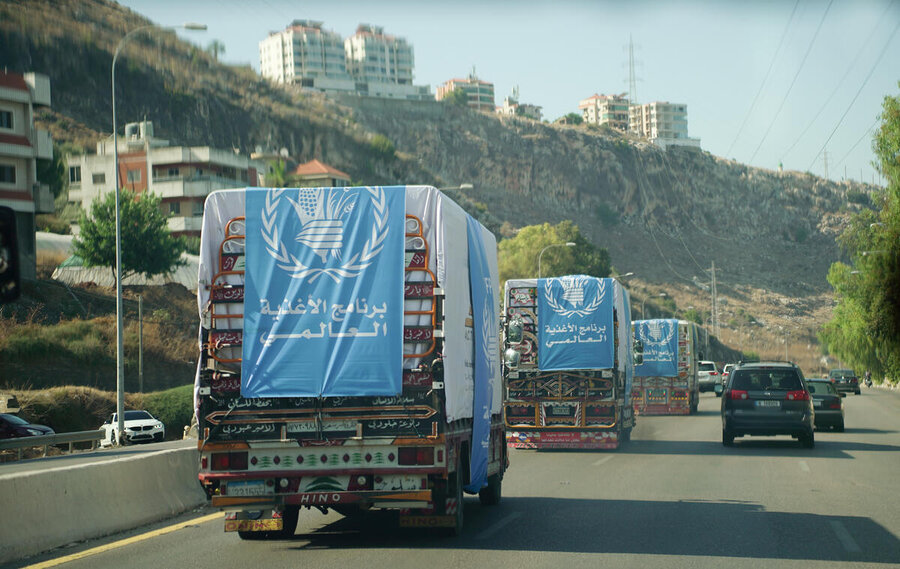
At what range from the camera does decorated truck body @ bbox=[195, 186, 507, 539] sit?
1029 centimetres

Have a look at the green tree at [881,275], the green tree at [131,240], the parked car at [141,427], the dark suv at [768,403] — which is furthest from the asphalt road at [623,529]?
the green tree at [131,240]

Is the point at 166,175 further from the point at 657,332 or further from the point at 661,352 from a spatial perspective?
the point at 661,352

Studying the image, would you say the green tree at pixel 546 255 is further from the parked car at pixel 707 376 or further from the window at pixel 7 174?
the window at pixel 7 174

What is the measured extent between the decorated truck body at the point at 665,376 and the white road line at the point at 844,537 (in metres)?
28.6

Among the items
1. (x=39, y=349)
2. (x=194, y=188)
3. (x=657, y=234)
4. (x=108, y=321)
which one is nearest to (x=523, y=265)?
(x=194, y=188)

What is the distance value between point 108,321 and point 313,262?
52.5 m

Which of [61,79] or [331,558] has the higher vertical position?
Answer: [61,79]

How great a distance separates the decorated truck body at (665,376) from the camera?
41.1 meters

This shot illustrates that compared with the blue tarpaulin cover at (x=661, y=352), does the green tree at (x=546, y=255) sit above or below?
above

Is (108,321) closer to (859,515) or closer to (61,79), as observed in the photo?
(859,515)

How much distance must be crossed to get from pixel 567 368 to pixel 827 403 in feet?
30.4

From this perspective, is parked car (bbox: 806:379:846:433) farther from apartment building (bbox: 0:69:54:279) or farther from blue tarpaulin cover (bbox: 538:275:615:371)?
apartment building (bbox: 0:69:54:279)

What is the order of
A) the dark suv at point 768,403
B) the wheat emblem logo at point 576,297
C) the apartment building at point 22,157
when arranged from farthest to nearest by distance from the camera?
the apartment building at point 22,157 → the wheat emblem logo at point 576,297 → the dark suv at point 768,403

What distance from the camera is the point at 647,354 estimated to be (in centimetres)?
4106
